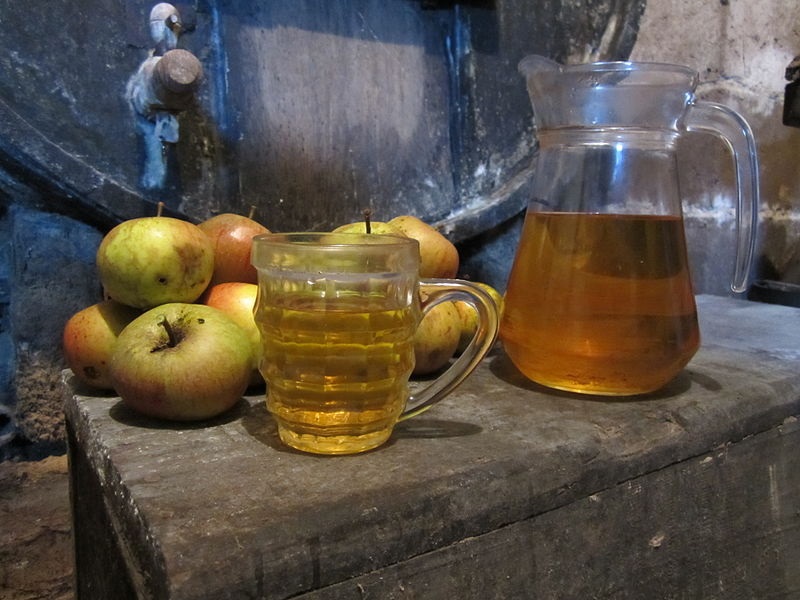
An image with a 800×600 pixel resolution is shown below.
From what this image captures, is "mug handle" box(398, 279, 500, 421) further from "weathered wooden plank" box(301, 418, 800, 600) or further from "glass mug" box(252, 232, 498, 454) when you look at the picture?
"weathered wooden plank" box(301, 418, 800, 600)

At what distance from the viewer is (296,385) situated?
1.78 ft

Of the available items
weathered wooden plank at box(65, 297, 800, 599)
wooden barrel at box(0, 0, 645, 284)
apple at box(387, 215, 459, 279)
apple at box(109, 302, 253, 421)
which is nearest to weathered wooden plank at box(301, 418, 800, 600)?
weathered wooden plank at box(65, 297, 800, 599)

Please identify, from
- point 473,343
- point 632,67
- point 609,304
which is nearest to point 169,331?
point 473,343

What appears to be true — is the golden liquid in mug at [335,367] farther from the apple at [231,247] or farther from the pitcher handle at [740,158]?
the pitcher handle at [740,158]

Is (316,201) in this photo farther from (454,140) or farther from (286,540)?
(286,540)

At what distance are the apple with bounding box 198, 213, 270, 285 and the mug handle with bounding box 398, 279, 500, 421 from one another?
0.31m

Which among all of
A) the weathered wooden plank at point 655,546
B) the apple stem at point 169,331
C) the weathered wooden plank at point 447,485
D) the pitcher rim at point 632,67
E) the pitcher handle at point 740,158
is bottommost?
the weathered wooden plank at point 655,546

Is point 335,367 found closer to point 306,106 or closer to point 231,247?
point 231,247

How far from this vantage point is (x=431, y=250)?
0.88 meters

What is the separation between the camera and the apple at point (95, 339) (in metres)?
0.71

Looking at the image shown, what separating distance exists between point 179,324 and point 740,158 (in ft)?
Result: 2.16

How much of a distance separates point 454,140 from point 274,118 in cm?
35

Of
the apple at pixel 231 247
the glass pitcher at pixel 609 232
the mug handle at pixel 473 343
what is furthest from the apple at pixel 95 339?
the glass pitcher at pixel 609 232

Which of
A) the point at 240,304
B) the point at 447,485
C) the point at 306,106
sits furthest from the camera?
the point at 306,106
